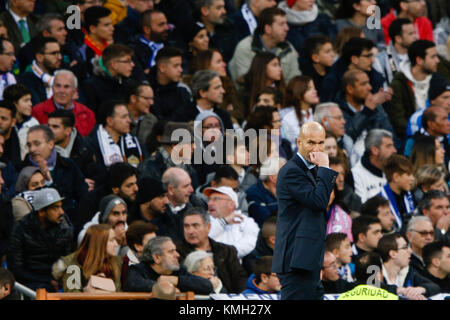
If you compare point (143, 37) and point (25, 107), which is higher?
point (143, 37)

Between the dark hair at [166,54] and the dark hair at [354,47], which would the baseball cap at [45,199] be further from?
the dark hair at [354,47]

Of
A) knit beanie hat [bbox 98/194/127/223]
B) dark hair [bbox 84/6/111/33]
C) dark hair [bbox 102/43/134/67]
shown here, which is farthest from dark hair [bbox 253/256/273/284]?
dark hair [bbox 84/6/111/33]

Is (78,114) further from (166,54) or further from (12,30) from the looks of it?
(12,30)

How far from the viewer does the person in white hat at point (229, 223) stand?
12.0 metres

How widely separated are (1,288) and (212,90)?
4638 millimetres

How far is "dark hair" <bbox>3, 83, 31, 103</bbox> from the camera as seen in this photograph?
12633mm

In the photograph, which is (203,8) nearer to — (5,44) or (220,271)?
(5,44)

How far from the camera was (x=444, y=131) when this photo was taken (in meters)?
15.1

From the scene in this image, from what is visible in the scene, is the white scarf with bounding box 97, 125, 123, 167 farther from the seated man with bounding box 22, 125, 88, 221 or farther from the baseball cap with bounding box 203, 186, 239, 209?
the baseball cap with bounding box 203, 186, 239, 209

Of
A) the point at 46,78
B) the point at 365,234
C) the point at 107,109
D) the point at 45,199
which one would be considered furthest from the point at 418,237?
the point at 46,78

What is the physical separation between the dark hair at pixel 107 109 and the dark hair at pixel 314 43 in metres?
3.35

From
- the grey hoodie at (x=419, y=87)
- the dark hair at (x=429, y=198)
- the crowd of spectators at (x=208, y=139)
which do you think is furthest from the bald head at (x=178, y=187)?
the grey hoodie at (x=419, y=87)

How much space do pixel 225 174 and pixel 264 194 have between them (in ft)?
1.72
